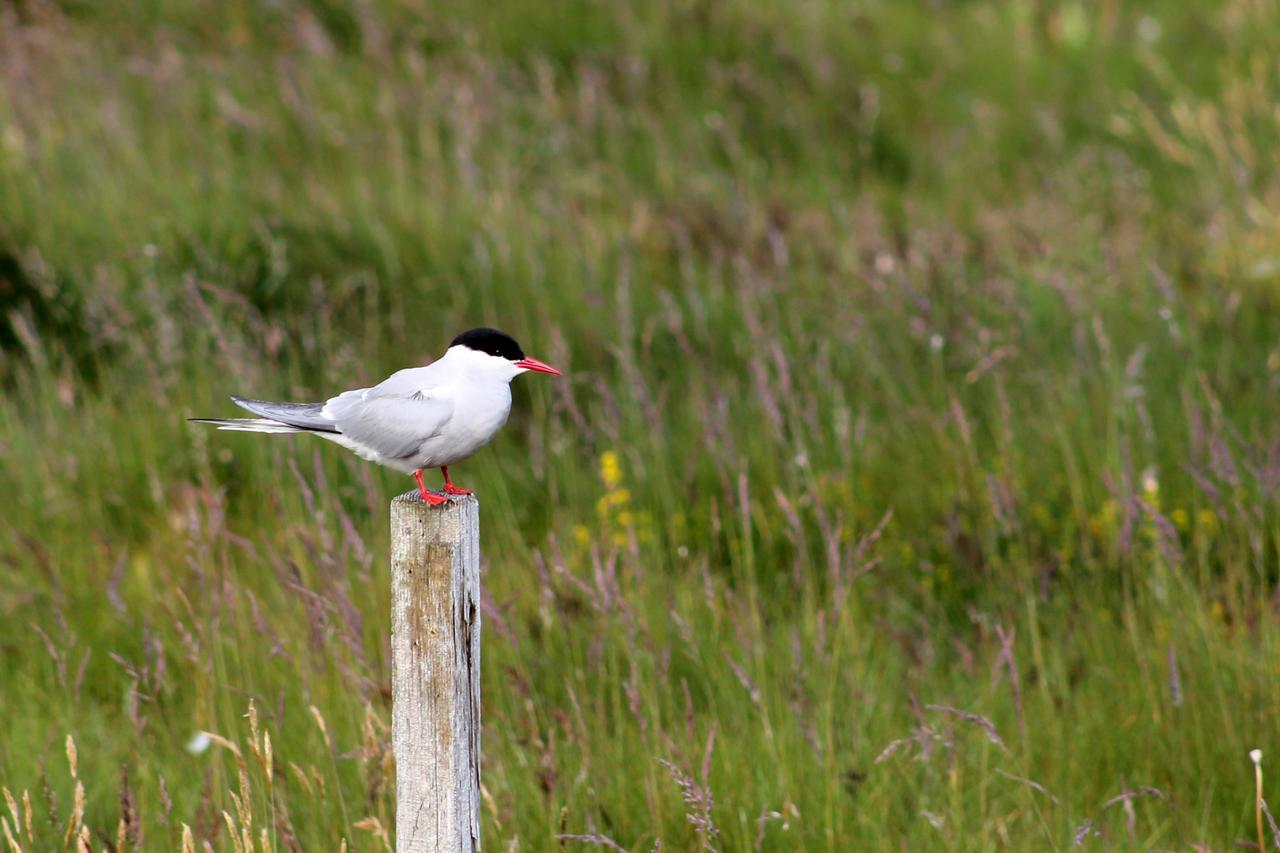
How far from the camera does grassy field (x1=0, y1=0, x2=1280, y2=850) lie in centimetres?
290

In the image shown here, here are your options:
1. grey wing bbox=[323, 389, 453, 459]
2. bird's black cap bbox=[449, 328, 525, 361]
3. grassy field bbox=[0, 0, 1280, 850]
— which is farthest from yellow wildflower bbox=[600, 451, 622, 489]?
grey wing bbox=[323, 389, 453, 459]

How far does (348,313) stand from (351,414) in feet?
9.88

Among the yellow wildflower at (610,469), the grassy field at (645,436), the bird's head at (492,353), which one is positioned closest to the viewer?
the bird's head at (492,353)

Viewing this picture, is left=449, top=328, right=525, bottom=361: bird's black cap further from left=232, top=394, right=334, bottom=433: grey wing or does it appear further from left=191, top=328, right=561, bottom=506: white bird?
left=232, top=394, right=334, bottom=433: grey wing

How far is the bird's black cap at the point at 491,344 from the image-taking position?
2.42 m

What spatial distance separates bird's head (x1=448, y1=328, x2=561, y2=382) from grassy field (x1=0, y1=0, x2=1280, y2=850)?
0.65 m

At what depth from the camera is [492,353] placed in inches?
95.4

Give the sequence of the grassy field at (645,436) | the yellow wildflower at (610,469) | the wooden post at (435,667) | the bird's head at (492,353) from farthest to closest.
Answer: the yellow wildflower at (610,469)
the grassy field at (645,436)
the bird's head at (492,353)
the wooden post at (435,667)

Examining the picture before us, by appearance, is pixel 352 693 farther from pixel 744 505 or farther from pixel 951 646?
pixel 951 646

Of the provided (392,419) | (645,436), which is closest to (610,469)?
(645,436)

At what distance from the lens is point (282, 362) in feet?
15.9

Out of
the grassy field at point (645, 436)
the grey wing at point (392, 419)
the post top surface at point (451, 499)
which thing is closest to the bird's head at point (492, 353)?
the grey wing at point (392, 419)

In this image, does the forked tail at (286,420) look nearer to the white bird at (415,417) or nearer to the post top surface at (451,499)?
the white bird at (415,417)

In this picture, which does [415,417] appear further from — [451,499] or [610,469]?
[610,469]
